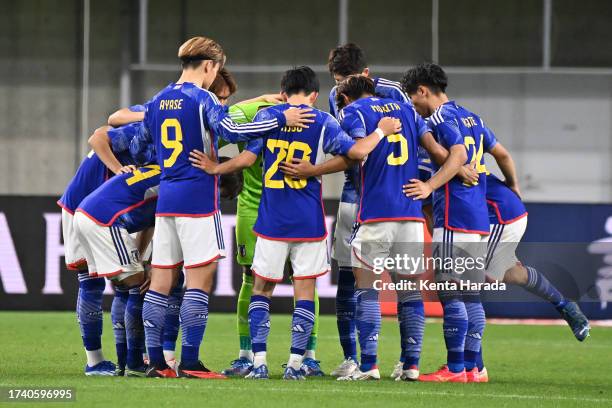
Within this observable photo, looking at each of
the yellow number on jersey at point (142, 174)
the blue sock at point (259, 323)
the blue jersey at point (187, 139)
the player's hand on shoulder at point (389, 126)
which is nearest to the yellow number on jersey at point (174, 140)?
the blue jersey at point (187, 139)

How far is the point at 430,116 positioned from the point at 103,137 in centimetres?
202

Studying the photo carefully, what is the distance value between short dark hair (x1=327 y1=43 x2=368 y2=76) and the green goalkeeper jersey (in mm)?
506

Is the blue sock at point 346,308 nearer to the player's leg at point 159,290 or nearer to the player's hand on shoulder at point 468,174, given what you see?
the player's hand on shoulder at point 468,174

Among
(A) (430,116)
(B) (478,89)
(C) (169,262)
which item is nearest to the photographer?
(C) (169,262)

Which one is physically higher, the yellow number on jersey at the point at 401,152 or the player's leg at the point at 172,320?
the yellow number on jersey at the point at 401,152

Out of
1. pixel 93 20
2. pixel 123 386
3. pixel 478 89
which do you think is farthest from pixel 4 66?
pixel 123 386

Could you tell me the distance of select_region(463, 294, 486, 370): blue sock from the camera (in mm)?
7371

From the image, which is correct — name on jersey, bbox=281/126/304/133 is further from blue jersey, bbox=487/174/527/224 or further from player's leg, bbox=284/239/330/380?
blue jersey, bbox=487/174/527/224

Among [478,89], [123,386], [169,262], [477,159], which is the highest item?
[478,89]

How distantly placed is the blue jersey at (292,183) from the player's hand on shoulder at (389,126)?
0.77 feet

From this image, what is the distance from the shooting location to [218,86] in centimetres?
760

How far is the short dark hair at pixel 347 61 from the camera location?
7.79 metres

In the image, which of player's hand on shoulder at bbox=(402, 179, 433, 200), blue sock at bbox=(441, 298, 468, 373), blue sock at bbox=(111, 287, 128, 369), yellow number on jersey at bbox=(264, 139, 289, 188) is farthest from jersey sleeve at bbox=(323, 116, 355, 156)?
blue sock at bbox=(111, 287, 128, 369)

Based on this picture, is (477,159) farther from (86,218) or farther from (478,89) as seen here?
(478,89)
